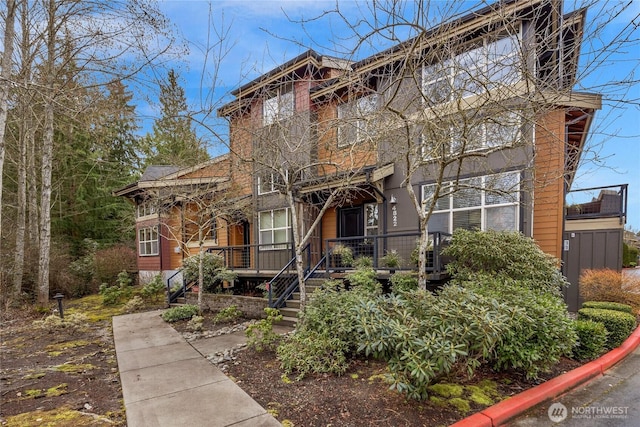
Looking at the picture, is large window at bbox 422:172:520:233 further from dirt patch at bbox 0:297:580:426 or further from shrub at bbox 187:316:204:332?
shrub at bbox 187:316:204:332

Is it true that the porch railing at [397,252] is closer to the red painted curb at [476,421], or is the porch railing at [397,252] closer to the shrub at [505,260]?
the shrub at [505,260]

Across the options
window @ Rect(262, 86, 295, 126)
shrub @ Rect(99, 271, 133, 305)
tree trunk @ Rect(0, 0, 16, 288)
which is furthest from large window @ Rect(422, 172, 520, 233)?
shrub @ Rect(99, 271, 133, 305)

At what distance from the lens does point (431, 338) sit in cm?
335

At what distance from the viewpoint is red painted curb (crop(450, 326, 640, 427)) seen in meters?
3.19

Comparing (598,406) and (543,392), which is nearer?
(598,406)

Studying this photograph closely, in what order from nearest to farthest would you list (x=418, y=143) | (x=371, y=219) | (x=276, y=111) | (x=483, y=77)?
A: (x=483, y=77)
(x=418, y=143)
(x=276, y=111)
(x=371, y=219)

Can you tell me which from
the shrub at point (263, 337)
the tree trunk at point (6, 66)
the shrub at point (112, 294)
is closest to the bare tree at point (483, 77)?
the shrub at point (263, 337)

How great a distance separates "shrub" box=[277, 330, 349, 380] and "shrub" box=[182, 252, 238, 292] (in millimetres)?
6080

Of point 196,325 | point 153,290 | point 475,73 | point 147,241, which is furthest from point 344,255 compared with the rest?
point 147,241

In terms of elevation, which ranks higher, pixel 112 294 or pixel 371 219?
pixel 371 219

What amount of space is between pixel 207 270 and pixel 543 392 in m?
9.42

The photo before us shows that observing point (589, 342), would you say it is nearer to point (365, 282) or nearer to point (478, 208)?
point (365, 282)

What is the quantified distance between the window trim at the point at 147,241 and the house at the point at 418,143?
489 centimetres

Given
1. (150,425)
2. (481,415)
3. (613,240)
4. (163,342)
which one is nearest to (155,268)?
(163,342)
